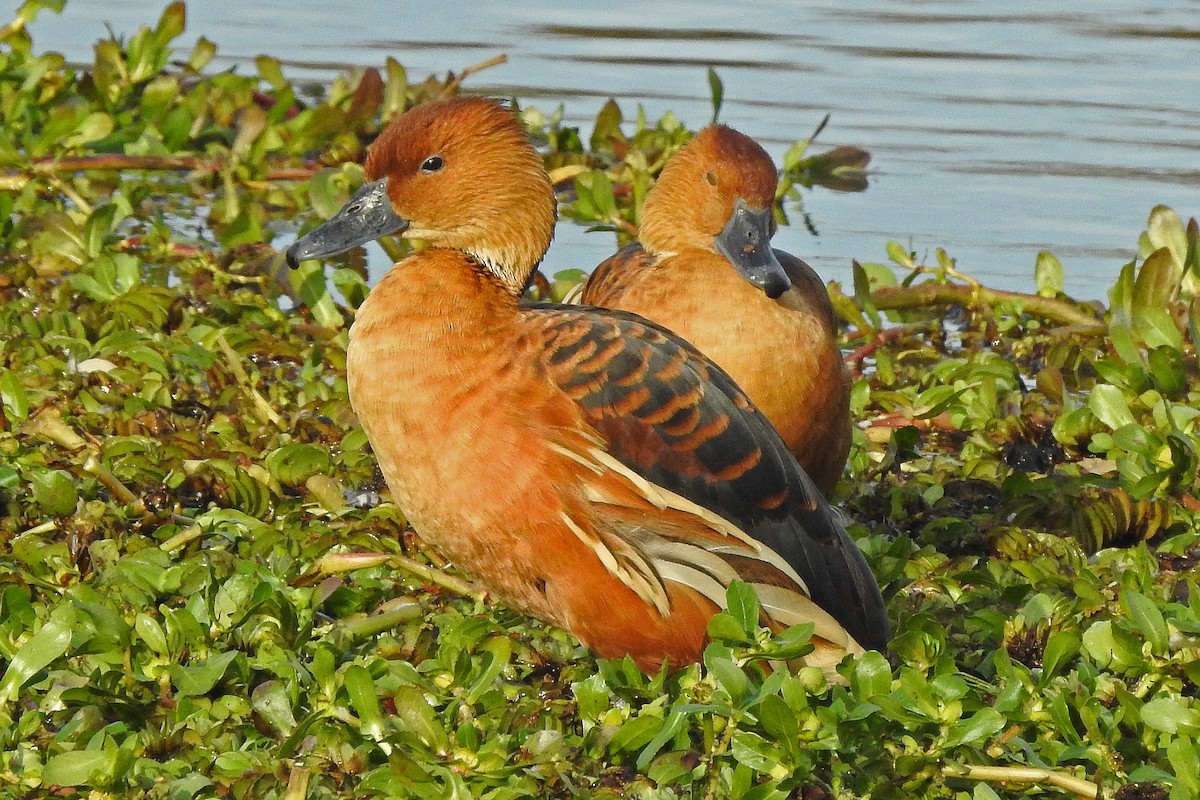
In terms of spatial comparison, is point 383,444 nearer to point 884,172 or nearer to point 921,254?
point 921,254

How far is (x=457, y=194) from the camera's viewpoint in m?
4.10

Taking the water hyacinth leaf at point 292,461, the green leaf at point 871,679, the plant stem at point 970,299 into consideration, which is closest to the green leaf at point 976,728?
the green leaf at point 871,679

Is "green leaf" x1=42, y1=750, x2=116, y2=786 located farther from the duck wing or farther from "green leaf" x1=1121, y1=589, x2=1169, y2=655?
"green leaf" x1=1121, y1=589, x2=1169, y2=655

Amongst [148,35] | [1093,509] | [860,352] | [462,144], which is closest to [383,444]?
[462,144]

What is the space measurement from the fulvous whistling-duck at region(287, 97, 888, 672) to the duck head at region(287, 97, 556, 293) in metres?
0.22

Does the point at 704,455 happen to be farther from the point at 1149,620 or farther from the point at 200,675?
the point at 200,675

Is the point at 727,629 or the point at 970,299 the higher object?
the point at 727,629

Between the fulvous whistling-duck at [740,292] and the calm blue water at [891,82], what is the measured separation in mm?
1910

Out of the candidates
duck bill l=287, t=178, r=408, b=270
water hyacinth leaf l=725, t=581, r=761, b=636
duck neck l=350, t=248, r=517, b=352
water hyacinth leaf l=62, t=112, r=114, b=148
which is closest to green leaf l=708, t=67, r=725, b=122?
water hyacinth leaf l=62, t=112, r=114, b=148

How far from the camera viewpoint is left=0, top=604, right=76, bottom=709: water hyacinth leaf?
10.8 feet

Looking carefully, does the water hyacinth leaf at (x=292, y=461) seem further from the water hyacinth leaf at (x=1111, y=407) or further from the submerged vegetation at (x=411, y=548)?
the water hyacinth leaf at (x=1111, y=407)

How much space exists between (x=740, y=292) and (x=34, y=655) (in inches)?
84.0

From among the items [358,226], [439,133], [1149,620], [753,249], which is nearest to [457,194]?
[439,133]

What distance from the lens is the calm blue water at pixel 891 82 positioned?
7.64 meters
